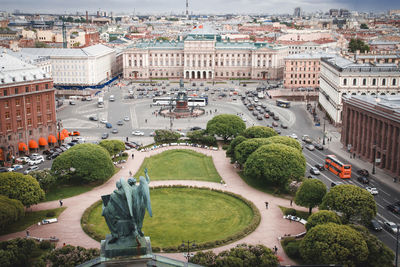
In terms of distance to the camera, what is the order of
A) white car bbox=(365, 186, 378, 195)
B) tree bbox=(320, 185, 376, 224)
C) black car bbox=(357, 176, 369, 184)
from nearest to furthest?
tree bbox=(320, 185, 376, 224) → white car bbox=(365, 186, 378, 195) → black car bbox=(357, 176, 369, 184)

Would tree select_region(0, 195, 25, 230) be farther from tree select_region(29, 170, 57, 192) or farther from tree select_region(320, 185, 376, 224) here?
tree select_region(320, 185, 376, 224)

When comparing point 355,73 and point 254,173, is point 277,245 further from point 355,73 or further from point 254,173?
point 355,73

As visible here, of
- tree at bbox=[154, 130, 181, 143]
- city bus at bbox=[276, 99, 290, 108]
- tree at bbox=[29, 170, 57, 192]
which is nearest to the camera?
tree at bbox=[29, 170, 57, 192]

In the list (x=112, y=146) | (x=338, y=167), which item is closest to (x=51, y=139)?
(x=112, y=146)

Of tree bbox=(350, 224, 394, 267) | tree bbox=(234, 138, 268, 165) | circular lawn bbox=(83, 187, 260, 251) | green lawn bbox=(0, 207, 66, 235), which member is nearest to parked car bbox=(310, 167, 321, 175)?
tree bbox=(234, 138, 268, 165)

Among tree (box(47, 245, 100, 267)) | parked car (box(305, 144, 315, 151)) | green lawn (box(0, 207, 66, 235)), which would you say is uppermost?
tree (box(47, 245, 100, 267))

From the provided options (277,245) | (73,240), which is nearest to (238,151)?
(277,245)

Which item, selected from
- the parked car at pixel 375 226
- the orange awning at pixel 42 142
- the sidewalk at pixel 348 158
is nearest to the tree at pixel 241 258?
the parked car at pixel 375 226

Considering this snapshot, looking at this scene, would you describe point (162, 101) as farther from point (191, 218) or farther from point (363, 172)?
point (191, 218)
